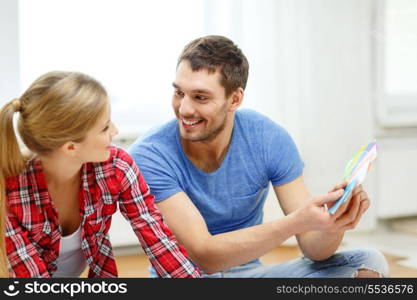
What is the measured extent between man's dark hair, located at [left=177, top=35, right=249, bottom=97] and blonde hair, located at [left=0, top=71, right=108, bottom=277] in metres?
0.40

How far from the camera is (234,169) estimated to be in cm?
170

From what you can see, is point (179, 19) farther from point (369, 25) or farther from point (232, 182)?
point (232, 182)

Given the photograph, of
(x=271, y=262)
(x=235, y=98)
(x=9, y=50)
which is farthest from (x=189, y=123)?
(x=271, y=262)

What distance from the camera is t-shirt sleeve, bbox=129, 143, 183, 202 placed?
1585 mm

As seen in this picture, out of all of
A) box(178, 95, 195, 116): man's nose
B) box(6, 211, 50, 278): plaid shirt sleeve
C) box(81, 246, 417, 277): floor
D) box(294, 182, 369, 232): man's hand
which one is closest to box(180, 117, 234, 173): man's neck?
box(178, 95, 195, 116): man's nose

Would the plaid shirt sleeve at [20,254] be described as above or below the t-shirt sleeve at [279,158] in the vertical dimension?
below

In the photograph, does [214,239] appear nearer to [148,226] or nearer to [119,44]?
[148,226]

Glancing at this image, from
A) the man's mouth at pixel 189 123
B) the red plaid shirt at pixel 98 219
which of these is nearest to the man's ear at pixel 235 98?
the man's mouth at pixel 189 123

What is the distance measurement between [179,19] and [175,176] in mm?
1265

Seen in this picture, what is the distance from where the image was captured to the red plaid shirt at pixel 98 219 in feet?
4.42

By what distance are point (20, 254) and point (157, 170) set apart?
1.34 feet

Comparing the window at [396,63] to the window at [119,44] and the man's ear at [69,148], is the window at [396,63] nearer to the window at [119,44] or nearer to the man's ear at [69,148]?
the window at [119,44]

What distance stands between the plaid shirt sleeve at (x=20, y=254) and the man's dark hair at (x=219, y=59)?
23.0 inches

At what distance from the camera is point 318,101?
9.82 ft
